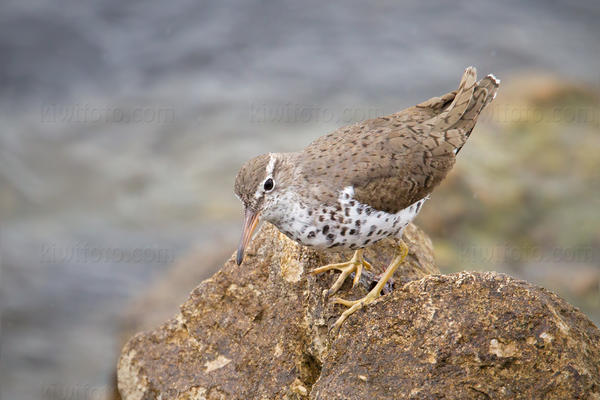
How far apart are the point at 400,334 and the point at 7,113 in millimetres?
15256

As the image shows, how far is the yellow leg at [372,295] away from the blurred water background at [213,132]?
529 cm

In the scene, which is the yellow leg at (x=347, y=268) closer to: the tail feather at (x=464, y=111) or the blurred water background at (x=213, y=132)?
the tail feather at (x=464, y=111)

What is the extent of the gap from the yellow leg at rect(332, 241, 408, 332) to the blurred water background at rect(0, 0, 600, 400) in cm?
529

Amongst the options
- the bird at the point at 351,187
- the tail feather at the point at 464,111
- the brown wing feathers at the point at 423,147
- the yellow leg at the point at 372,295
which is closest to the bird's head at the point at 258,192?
the bird at the point at 351,187

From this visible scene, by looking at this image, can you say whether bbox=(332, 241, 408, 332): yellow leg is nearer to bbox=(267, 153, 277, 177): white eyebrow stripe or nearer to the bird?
the bird

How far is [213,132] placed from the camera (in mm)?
16875

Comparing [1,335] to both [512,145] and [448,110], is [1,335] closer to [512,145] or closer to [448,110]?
[448,110]

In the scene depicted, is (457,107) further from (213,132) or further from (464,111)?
(213,132)

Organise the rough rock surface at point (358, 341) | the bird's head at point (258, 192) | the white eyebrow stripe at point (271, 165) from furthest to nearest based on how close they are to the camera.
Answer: the white eyebrow stripe at point (271, 165), the bird's head at point (258, 192), the rough rock surface at point (358, 341)

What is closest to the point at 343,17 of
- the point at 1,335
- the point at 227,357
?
the point at 1,335

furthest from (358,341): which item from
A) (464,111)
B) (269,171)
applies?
(464,111)

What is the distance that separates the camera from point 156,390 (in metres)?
6.19

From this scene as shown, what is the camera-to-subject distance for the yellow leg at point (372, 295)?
555 cm

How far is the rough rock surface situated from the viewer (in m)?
4.65
